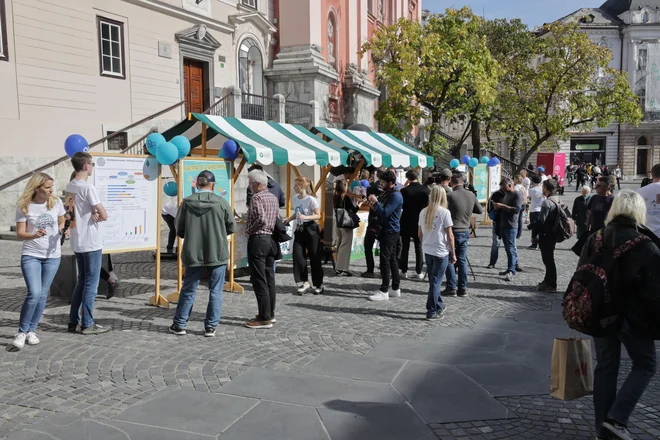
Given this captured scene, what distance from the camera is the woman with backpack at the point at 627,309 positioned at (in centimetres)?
357

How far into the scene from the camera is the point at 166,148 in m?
7.31

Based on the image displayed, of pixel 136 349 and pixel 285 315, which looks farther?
pixel 285 315

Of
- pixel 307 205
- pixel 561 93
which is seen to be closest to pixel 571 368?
pixel 307 205

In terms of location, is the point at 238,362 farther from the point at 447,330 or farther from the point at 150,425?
the point at 447,330

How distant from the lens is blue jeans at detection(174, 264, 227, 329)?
20.9ft

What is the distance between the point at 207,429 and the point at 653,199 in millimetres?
5560

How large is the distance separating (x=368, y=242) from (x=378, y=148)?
3.05 m

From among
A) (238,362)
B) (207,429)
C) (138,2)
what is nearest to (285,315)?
(238,362)

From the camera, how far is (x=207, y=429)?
4148mm

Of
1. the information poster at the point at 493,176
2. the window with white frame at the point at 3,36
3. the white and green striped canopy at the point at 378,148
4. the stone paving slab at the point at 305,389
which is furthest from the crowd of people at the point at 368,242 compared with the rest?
the information poster at the point at 493,176

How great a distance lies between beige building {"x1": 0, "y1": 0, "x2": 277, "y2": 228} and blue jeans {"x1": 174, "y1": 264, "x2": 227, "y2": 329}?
9584 mm

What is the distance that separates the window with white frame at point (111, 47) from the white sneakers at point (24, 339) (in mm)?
12150

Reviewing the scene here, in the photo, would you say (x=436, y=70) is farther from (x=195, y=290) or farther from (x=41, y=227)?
(x=41, y=227)

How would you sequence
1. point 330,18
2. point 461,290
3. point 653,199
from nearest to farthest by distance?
point 653,199, point 461,290, point 330,18
